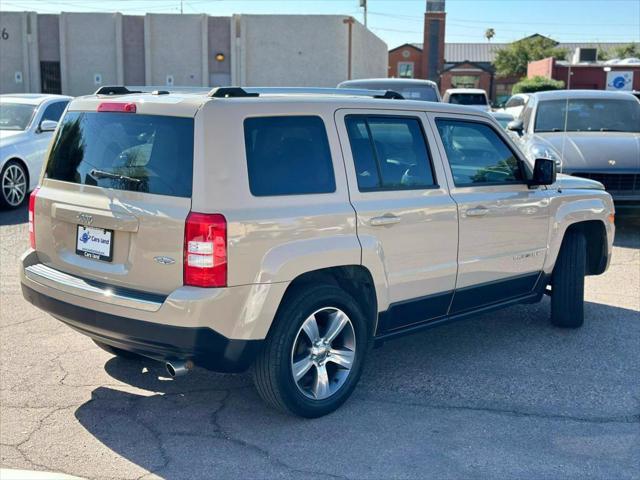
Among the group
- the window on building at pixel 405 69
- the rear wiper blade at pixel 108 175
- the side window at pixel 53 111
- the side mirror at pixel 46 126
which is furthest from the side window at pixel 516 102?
the window on building at pixel 405 69

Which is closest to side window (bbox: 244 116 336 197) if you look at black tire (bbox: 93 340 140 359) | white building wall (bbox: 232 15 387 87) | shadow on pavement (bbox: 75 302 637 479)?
shadow on pavement (bbox: 75 302 637 479)

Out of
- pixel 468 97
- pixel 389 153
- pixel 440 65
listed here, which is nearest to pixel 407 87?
pixel 389 153

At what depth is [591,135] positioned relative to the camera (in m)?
11.2

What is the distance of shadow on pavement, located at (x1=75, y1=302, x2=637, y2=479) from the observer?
4.17 meters

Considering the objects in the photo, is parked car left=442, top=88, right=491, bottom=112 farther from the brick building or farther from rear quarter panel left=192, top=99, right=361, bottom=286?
the brick building

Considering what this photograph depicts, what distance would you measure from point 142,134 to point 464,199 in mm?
2235

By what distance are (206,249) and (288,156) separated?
0.78 m

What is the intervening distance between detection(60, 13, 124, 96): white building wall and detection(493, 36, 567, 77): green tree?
136 feet

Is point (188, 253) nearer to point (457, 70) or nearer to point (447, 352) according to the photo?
point (447, 352)

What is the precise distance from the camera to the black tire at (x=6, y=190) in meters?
11.3

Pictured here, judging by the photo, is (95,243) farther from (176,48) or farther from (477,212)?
(176,48)

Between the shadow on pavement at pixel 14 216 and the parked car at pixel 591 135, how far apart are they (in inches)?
284

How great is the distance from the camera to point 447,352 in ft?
19.5

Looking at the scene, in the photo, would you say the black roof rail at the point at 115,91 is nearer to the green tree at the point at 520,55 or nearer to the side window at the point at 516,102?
the side window at the point at 516,102
